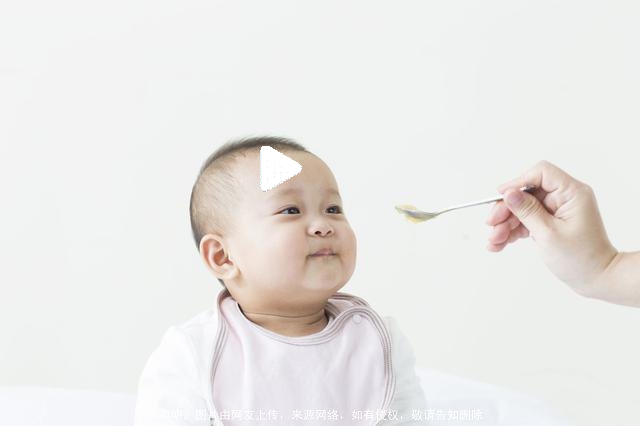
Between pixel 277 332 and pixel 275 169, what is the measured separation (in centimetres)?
24

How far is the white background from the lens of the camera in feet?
6.75

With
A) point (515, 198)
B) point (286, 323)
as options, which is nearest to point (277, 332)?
point (286, 323)

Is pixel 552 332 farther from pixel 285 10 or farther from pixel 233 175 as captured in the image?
pixel 233 175

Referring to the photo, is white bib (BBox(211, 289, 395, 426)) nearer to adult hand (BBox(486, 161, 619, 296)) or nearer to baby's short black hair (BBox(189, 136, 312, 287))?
baby's short black hair (BBox(189, 136, 312, 287))

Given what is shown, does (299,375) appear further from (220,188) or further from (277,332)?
(220,188)

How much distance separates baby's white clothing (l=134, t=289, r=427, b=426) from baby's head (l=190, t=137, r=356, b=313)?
6 cm

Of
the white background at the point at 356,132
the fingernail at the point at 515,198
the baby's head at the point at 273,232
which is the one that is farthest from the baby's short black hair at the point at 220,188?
the white background at the point at 356,132

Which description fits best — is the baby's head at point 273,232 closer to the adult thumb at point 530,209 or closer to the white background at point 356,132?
the adult thumb at point 530,209

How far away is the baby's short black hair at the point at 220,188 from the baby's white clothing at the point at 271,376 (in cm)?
12

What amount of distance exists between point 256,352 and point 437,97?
1.05m

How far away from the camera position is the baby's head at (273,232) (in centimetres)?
120

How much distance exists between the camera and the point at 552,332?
7.01 ft

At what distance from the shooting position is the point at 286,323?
1265 mm

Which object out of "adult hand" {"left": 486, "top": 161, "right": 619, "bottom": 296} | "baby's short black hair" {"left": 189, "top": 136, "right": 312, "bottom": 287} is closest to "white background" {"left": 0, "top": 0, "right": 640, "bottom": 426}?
"baby's short black hair" {"left": 189, "top": 136, "right": 312, "bottom": 287}
